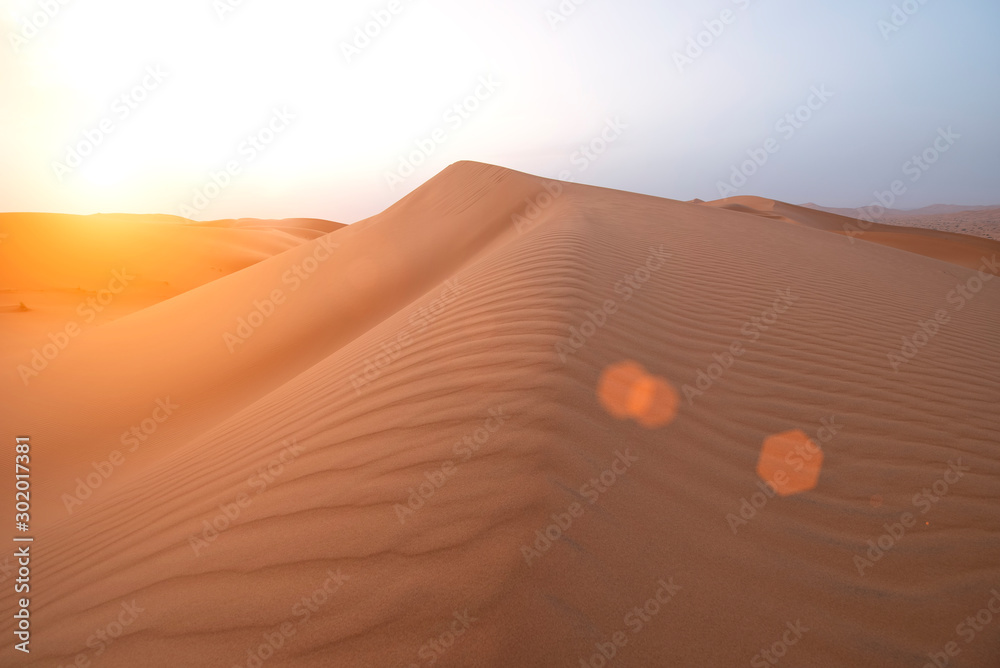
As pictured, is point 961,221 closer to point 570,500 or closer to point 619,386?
point 619,386

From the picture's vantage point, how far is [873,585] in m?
1.56

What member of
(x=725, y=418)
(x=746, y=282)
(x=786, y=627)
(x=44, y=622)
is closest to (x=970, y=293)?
(x=746, y=282)

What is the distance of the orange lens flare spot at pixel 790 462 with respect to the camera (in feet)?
6.50

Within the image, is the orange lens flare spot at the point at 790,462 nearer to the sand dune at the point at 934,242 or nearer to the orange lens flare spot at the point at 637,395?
the orange lens flare spot at the point at 637,395

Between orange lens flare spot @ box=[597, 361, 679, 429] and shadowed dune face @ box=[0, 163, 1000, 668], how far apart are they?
0.05 ft

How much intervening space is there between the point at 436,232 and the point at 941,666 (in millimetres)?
9574

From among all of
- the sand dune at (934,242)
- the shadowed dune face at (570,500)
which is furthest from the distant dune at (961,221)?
the shadowed dune face at (570,500)

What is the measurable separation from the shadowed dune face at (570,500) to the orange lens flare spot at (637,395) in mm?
17

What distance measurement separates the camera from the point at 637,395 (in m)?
2.34

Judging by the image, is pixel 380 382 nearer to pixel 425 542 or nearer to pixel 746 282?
pixel 425 542

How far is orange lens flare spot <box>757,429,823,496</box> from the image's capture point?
6.50 ft

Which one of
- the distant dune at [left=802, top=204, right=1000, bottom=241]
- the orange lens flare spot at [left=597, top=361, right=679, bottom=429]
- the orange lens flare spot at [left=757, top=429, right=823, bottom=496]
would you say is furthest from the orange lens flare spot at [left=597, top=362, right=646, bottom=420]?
the distant dune at [left=802, top=204, right=1000, bottom=241]

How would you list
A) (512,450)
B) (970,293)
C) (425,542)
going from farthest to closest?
(970,293) < (512,450) < (425,542)

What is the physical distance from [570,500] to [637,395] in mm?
934
